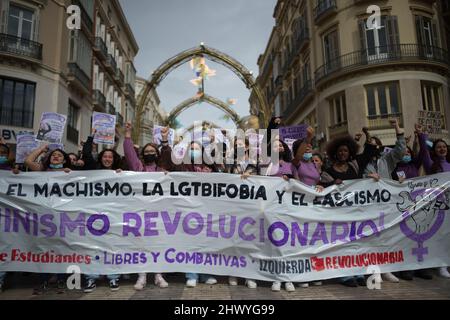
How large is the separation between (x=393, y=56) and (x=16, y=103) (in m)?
20.6

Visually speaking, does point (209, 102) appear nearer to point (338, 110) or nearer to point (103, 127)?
point (338, 110)

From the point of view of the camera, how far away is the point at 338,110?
68.1 ft

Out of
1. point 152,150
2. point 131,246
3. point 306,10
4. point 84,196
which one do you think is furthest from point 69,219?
point 306,10

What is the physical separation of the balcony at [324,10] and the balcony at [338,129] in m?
7.09

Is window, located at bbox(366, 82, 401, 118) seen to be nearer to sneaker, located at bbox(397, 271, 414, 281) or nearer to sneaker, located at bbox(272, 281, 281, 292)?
sneaker, located at bbox(397, 271, 414, 281)

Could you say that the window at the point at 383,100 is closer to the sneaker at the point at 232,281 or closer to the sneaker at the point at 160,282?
the sneaker at the point at 232,281

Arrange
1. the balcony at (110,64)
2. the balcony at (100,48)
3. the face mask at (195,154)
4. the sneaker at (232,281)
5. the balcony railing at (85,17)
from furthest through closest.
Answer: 1. the balcony at (110,64)
2. the balcony at (100,48)
3. the balcony railing at (85,17)
4. the face mask at (195,154)
5. the sneaker at (232,281)

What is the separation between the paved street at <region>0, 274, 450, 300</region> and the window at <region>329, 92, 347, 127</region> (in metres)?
16.5

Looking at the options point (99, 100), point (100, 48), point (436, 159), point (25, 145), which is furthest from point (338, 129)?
point (100, 48)

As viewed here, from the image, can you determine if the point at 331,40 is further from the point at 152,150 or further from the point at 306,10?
the point at 152,150

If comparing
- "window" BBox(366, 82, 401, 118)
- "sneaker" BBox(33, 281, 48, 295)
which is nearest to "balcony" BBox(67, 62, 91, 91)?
"window" BBox(366, 82, 401, 118)

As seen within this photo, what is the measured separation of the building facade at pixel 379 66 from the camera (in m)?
18.0

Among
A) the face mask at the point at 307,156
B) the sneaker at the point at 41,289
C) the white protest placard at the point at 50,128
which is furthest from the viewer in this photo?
the white protest placard at the point at 50,128

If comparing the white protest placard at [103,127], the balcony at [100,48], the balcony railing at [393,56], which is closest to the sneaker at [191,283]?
the white protest placard at [103,127]
